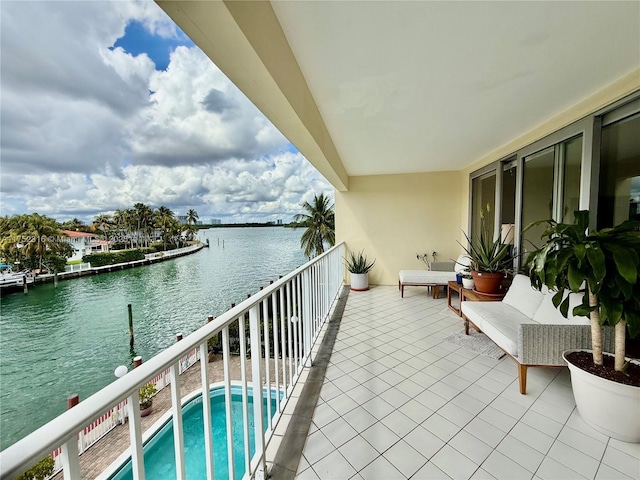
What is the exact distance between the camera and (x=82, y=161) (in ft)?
86.4

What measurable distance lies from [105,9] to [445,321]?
403 inches

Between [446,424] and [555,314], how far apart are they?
1.55 meters

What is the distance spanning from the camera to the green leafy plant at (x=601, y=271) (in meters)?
1.61

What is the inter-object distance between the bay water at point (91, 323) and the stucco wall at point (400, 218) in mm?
11918

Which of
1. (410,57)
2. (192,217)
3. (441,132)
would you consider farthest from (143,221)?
(410,57)

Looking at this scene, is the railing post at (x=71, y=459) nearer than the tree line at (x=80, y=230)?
Yes

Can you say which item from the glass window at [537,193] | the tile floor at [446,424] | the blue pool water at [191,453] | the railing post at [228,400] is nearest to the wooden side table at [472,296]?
the glass window at [537,193]

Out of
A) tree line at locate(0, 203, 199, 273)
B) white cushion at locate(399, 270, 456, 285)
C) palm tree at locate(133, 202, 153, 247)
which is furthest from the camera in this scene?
palm tree at locate(133, 202, 153, 247)

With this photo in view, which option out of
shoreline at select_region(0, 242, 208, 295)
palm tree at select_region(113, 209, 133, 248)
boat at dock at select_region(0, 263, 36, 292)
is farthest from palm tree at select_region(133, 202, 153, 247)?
boat at dock at select_region(0, 263, 36, 292)

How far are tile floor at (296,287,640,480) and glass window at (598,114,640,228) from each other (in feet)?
4.93

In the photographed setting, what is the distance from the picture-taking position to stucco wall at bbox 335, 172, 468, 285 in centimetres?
591

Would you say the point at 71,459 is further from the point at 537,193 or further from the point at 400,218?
the point at 400,218

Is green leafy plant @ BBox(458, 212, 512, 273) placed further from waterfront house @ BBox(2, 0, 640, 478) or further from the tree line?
the tree line

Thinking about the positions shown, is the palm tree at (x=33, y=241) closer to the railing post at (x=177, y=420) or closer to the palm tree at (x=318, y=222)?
the palm tree at (x=318, y=222)
